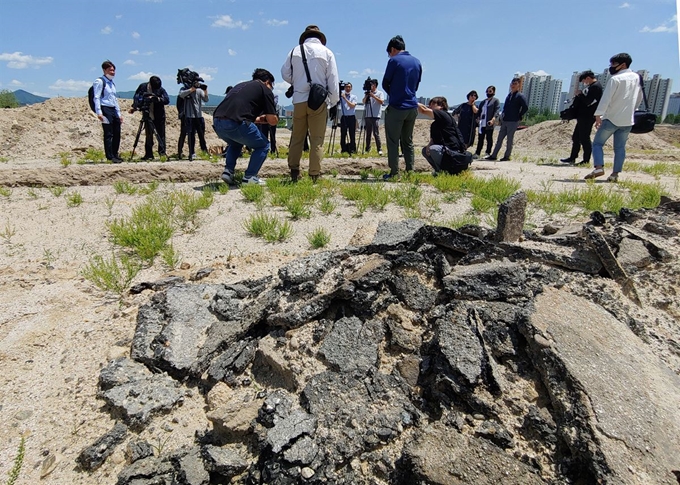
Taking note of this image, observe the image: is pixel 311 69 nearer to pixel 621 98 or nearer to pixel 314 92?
pixel 314 92

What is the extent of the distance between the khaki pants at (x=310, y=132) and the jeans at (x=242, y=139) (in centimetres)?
46

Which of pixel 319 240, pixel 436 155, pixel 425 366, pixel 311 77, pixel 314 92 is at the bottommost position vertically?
pixel 425 366

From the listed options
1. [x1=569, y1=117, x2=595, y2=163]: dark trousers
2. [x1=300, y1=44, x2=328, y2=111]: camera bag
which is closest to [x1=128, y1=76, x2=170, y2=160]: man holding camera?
[x1=300, y1=44, x2=328, y2=111]: camera bag

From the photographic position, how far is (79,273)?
129 inches

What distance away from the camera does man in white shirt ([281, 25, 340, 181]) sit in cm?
568

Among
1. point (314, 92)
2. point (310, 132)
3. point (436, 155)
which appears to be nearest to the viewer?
point (314, 92)

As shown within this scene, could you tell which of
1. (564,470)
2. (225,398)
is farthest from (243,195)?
(564,470)

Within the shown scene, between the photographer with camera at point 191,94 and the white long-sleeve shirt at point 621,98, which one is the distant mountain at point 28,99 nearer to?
the photographer with camera at point 191,94

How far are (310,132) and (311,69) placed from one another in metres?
0.87

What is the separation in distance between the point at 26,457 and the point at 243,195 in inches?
162

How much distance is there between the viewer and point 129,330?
253 centimetres

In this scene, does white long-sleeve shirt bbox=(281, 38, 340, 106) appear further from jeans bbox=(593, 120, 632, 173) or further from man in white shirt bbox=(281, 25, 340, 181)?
jeans bbox=(593, 120, 632, 173)

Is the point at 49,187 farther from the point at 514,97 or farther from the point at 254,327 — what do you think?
the point at 514,97

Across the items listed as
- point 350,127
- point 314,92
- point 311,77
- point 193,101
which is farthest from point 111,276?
point 350,127
